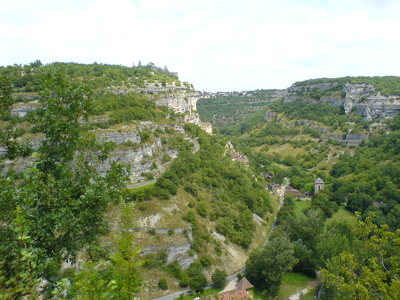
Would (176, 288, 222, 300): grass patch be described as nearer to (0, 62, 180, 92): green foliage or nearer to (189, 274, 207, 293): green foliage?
(189, 274, 207, 293): green foliage

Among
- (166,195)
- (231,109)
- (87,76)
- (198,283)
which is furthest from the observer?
(231,109)

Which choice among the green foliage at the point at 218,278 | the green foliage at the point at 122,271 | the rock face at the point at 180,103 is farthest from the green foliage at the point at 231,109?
the green foliage at the point at 122,271

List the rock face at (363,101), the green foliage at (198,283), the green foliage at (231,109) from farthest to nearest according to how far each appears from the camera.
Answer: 1. the green foliage at (231,109)
2. the rock face at (363,101)
3. the green foliage at (198,283)

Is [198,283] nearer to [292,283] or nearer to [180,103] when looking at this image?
[292,283]

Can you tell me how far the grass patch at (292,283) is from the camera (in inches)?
961

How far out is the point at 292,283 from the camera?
26000mm

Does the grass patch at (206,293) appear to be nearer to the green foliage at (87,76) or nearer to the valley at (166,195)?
the valley at (166,195)

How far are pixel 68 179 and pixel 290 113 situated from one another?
99.5 meters

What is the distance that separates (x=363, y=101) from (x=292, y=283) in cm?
6951

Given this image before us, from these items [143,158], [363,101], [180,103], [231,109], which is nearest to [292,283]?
[143,158]

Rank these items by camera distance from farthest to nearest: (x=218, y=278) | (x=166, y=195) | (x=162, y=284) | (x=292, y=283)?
1. (x=166, y=195)
2. (x=292, y=283)
3. (x=218, y=278)
4. (x=162, y=284)

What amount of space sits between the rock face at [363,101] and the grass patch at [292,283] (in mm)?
58284

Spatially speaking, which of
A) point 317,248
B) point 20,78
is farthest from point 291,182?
point 20,78

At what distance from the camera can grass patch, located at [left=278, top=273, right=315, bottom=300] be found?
24.4m
